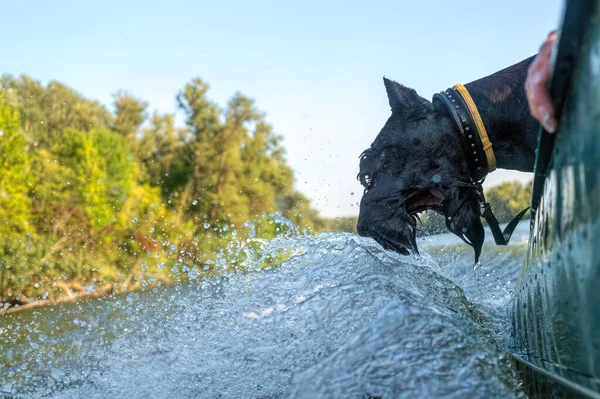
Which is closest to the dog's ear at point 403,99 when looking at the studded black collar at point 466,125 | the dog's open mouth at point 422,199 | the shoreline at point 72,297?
the studded black collar at point 466,125

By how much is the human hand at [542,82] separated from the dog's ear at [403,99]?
255 centimetres

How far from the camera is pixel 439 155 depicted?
166 inches

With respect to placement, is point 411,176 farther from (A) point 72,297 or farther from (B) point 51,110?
(B) point 51,110

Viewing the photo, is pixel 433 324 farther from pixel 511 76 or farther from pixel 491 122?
pixel 511 76

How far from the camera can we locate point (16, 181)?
2092cm

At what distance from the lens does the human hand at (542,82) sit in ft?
5.29

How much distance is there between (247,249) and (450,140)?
270 centimetres

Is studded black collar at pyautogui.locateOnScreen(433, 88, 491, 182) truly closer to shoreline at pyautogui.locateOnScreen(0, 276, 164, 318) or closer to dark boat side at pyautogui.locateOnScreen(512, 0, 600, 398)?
dark boat side at pyautogui.locateOnScreen(512, 0, 600, 398)

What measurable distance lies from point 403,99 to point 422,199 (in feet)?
2.73

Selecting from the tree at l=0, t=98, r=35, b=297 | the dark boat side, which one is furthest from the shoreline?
the dark boat side

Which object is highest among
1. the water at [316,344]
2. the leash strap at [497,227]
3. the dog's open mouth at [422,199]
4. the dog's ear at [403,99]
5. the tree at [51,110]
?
the tree at [51,110]

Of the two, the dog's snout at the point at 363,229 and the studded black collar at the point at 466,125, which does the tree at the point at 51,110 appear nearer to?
the dog's snout at the point at 363,229

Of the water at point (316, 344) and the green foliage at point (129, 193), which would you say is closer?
the water at point (316, 344)

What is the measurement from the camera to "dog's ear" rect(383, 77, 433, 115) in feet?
13.9
